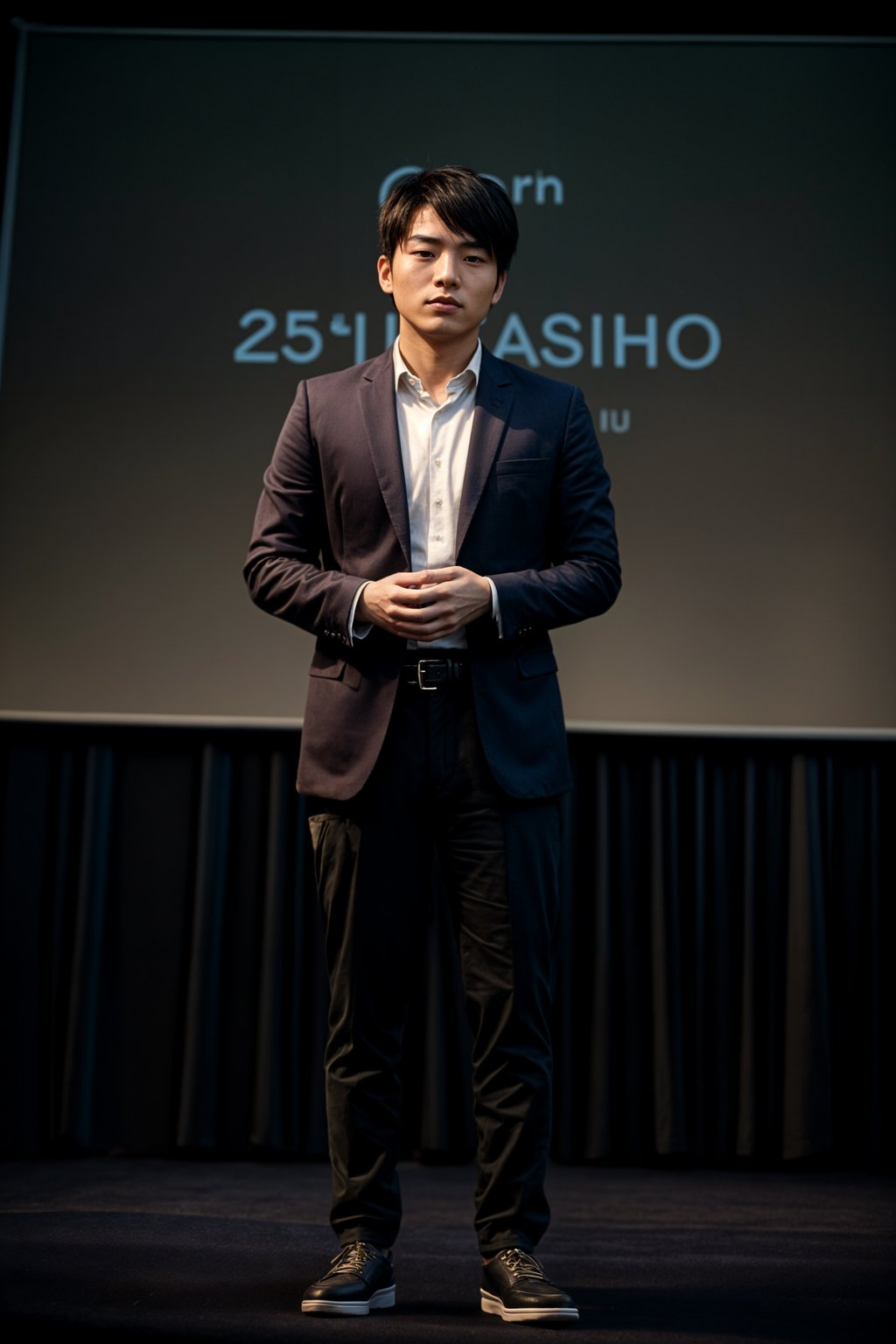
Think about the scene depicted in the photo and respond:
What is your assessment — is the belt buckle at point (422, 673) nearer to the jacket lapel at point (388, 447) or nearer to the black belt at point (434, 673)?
the black belt at point (434, 673)

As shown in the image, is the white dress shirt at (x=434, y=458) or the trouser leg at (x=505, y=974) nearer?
the trouser leg at (x=505, y=974)

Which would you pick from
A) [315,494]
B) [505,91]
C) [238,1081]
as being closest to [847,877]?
[238,1081]

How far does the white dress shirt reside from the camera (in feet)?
5.58

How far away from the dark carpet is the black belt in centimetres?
80

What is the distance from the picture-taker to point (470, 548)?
1690mm

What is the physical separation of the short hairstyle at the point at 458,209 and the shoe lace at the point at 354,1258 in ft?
4.42

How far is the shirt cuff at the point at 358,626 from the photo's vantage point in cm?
162

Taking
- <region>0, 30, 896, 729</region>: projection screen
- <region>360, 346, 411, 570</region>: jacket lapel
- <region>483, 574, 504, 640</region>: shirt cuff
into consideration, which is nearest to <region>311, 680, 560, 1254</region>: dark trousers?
<region>483, 574, 504, 640</region>: shirt cuff

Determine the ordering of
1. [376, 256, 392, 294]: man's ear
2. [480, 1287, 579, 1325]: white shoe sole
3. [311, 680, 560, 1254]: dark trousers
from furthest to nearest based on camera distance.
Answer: [376, 256, 392, 294]: man's ear, [311, 680, 560, 1254]: dark trousers, [480, 1287, 579, 1325]: white shoe sole

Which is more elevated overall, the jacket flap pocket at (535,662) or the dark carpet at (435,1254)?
the jacket flap pocket at (535,662)

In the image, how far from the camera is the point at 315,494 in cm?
178

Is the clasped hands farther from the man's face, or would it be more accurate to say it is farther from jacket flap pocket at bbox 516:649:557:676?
the man's face

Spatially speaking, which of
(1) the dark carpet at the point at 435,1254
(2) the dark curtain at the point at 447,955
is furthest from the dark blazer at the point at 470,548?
(2) the dark curtain at the point at 447,955

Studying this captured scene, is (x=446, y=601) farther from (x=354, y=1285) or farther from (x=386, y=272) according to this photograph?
(x=354, y=1285)
